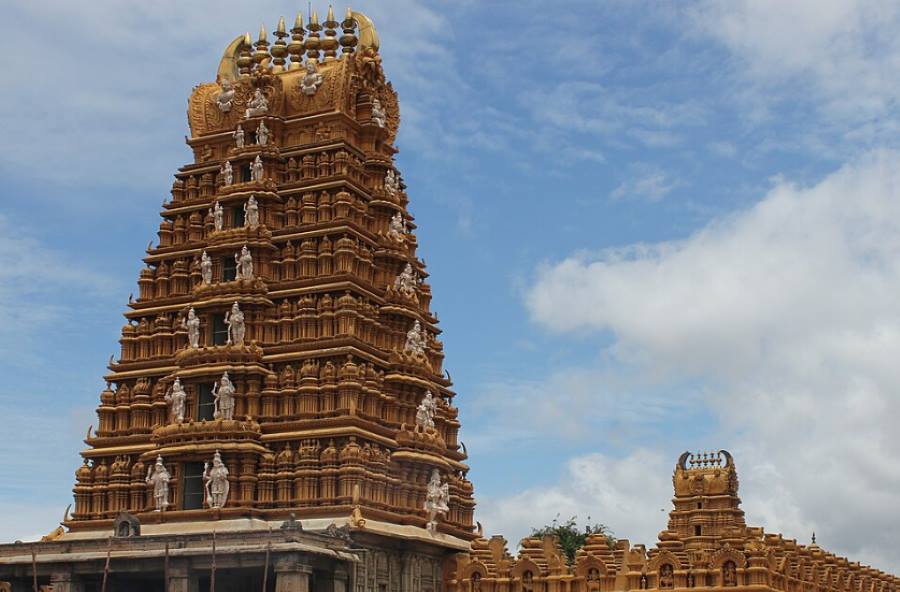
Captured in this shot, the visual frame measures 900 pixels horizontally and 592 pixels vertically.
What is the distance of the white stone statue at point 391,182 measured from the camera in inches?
2466

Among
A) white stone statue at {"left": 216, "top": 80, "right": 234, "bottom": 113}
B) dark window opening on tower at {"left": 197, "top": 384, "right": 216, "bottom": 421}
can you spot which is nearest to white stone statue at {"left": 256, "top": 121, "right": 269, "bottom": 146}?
white stone statue at {"left": 216, "top": 80, "right": 234, "bottom": 113}

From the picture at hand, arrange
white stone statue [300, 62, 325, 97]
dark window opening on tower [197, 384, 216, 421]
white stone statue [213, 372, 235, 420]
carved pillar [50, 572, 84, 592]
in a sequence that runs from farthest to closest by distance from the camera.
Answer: white stone statue [300, 62, 325, 97]
dark window opening on tower [197, 384, 216, 421]
white stone statue [213, 372, 235, 420]
carved pillar [50, 572, 84, 592]

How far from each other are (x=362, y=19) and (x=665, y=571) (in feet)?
96.0

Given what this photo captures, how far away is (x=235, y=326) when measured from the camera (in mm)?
57406

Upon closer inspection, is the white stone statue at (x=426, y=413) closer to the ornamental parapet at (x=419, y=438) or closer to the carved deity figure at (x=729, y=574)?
the ornamental parapet at (x=419, y=438)

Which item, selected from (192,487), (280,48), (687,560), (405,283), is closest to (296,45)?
(280,48)

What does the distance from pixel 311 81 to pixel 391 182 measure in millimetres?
5846

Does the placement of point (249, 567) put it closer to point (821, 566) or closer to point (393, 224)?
point (393, 224)

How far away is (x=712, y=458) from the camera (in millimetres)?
62844

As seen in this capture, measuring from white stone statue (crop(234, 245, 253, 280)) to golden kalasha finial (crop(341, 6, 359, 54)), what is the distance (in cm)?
1187

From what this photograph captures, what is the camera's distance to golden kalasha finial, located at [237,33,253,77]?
212ft

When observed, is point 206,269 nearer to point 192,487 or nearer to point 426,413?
point 192,487

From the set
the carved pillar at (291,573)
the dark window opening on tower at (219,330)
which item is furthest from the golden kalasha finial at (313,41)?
the carved pillar at (291,573)

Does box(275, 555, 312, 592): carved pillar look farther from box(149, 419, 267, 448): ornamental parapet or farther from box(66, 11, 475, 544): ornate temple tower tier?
box(149, 419, 267, 448): ornamental parapet
